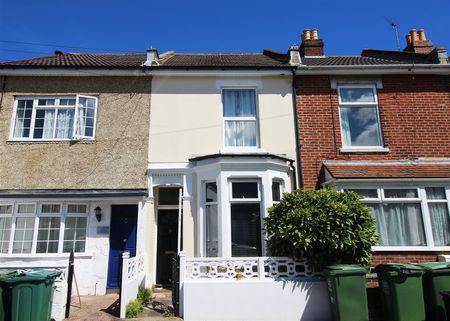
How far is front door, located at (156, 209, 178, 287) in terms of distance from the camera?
Result: 31.7ft

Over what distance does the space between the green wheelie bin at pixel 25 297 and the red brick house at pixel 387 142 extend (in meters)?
6.85

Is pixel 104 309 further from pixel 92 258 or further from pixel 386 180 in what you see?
pixel 386 180

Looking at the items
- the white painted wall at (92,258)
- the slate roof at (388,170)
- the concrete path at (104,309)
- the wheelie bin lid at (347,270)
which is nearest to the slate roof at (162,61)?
the slate roof at (388,170)

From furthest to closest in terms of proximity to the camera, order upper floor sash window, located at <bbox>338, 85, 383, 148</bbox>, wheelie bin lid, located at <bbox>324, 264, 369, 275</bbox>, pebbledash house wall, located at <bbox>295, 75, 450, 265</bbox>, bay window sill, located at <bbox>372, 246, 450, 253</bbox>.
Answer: upper floor sash window, located at <bbox>338, 85, 383, 148</bbox>
pebbledash house wall, located at <bbox>295, 75, 450, 265</bbox>
bay window sill, located at <bbox>372, 246, 450, 253</bbox>
wheelie bin lid, located at <bbox>324, 264, 369, 275</bbox>

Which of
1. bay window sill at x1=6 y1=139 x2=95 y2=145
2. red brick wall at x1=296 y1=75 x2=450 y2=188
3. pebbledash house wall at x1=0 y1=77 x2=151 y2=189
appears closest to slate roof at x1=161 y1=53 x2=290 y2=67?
red brick wall at x1=296 y1=75 x2=450 y2=188

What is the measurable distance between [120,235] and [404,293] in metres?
7.17

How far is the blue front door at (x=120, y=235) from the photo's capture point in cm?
927

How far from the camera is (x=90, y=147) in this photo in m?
9.84

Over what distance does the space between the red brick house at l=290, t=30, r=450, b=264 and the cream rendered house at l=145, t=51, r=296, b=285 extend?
0.83 m

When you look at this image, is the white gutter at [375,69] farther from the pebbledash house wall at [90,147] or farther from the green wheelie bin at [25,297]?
the green wheelie bin at [25,297]

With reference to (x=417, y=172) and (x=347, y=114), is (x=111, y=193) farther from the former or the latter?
(x=417, y=172)

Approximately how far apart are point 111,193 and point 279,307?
527 centimetres

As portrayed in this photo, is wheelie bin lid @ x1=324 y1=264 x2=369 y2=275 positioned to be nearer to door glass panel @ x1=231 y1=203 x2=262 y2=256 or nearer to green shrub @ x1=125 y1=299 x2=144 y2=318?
door glass panel @ x1=231 y1=203 x2=262 y2=256

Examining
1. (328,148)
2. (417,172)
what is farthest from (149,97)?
(417,172)
